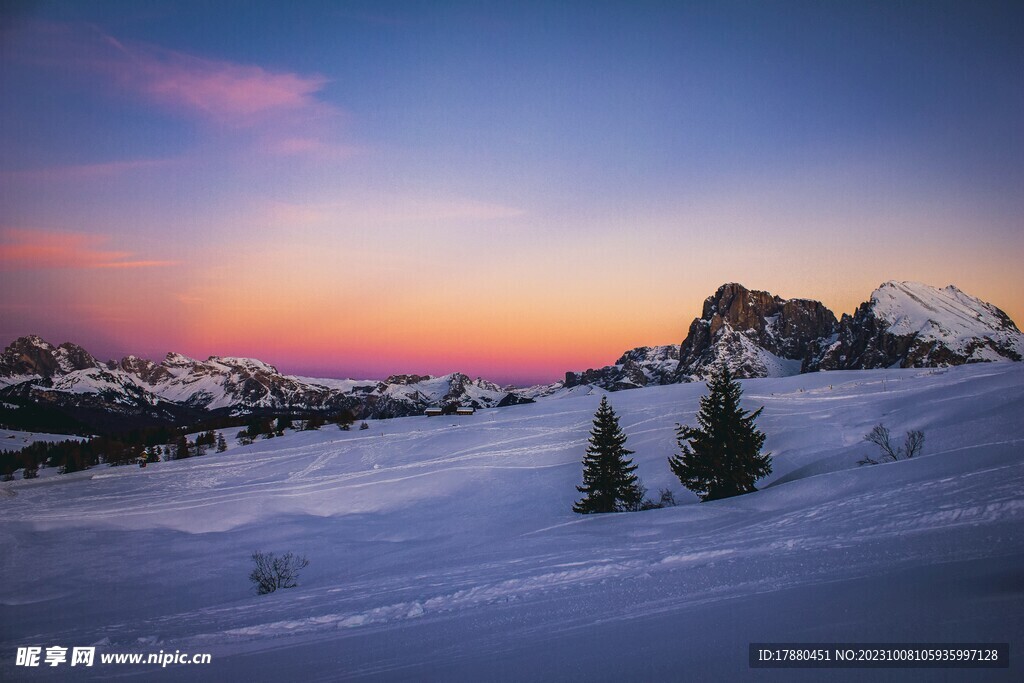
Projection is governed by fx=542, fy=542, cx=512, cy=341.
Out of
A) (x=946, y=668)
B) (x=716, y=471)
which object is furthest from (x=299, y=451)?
(x=946, y=668)

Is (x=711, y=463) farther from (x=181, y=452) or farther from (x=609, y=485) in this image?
(x=181, y=452)

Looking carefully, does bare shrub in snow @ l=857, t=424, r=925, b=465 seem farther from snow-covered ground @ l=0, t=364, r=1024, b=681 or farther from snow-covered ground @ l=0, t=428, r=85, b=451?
snow-covered ground @ l=0, t=428, r=85, b=451

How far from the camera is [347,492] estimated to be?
36688 millimetres

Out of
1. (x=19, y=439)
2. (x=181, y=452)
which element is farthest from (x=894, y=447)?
→ (x=19, y=439)

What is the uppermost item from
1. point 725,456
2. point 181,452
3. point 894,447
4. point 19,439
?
point 725,456

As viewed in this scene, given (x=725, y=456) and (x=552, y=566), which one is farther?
(x=725, y=456)

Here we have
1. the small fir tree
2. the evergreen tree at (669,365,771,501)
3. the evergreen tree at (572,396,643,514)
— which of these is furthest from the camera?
the small fir tree

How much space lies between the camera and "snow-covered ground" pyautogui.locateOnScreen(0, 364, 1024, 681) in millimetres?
6559

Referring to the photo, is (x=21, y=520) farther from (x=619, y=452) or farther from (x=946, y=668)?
(x=946, y=668)

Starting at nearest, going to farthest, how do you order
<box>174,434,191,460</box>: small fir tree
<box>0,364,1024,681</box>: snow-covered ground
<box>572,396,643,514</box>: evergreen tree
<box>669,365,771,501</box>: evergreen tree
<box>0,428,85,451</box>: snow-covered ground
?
<box>0,364,1024,681</box>: snow-covered ground → <box>669,365,771,501</box>: evergreen tree → <box>572,396,643,514</box>: evergreen tree → <box>174,434,191,460</box>: small fir tree → <box>0,428,85,451</box>: snow-covered ground

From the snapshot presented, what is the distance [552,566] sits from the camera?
42.1 ft

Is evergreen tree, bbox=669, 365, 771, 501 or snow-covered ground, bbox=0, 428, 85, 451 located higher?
evergreen tree, bbox=669, 365, 771, 501

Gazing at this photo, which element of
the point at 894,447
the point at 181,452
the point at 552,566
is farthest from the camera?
the point at 181,452

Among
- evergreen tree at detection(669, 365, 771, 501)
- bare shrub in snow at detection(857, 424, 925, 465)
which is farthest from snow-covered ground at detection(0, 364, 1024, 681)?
evergreen tree at detection(669, 365, 771, 501)
